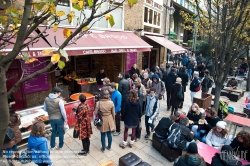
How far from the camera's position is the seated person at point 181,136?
4.01m

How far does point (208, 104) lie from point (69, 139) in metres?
6.12

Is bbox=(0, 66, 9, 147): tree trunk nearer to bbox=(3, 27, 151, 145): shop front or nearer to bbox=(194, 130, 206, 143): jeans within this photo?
bbox=(3, 27, 151, 145): shop front

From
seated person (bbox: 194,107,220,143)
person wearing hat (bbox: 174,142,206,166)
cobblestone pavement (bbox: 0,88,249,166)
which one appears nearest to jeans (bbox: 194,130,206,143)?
seated person (bbox: 194,107,220,143)

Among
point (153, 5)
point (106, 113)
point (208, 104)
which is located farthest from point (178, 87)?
point (153, 5)

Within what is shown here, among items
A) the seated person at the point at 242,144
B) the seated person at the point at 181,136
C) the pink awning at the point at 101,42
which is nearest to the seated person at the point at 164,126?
the seated person at the point at 181,136

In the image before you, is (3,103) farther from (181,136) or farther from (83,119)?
(181,136)

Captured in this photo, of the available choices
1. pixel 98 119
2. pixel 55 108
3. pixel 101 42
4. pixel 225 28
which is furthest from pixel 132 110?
pixel 101 42

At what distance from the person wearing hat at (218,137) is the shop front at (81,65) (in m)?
3.99

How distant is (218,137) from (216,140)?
93 mm

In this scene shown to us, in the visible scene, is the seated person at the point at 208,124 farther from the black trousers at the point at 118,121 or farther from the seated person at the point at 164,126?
the black trousers at the point at 118,121

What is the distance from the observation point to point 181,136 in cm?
400

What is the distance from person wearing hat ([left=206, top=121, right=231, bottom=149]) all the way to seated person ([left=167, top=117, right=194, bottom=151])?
1.86 ft

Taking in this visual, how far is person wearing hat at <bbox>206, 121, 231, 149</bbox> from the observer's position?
4000 mm

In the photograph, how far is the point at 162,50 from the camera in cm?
1472
